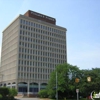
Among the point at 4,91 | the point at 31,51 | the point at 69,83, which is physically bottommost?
the point at 4,91

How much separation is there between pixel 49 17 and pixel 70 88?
82063 mm

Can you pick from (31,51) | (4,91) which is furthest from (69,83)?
(31,51)

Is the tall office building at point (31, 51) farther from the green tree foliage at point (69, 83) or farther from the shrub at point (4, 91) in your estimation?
the shrub at point (4, 91)

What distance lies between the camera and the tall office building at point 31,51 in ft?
386

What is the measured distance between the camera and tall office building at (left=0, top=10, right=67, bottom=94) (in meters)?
118

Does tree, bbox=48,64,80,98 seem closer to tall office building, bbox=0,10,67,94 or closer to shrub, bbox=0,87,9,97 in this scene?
shrub, bbox=0,87,9,97

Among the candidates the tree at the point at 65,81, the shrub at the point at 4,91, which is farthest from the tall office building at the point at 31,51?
the shrub at the point at 4,91

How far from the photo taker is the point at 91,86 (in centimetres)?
7119

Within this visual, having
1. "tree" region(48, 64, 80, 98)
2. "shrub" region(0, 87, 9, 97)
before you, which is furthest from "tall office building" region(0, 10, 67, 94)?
"shrub" region(0, 87, 9, 97)

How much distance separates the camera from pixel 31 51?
123750mm

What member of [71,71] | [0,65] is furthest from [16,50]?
[71,71]

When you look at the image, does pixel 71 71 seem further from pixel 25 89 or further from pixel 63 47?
pixel 63 47

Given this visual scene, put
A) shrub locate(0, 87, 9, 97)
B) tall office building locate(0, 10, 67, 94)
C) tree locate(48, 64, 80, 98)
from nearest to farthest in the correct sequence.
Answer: shrub locate(0, 87, 9, 97)
tree locate(48, 64, 80, 98)
tall office building locate(0, 10, 67, 94)

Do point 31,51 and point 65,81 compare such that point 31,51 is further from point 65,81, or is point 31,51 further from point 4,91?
point 4,91
